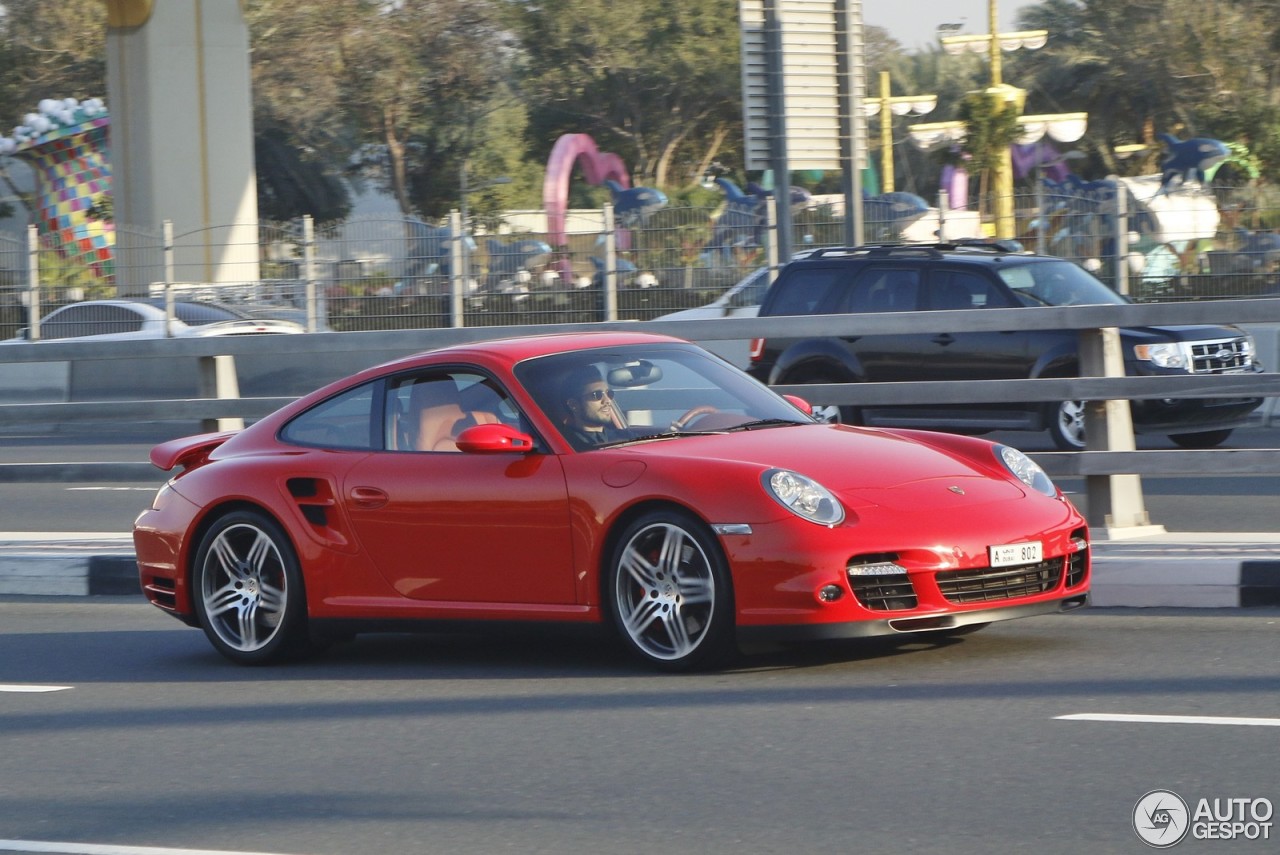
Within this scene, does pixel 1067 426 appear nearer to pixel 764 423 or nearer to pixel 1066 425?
pixel 1066 425

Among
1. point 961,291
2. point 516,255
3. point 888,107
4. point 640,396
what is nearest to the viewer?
point 640,396

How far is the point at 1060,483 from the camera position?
1406cm

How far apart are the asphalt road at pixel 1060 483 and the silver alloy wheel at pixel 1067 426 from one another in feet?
2.39

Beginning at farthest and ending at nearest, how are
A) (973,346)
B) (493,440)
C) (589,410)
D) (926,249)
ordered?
(926,249) → (973,346) → (589,410) → (493,440)

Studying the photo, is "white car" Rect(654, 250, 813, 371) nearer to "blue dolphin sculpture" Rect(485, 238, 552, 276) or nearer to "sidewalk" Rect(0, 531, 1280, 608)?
"blue dolphin sculpture" Rect(485, 238, 552, 276)

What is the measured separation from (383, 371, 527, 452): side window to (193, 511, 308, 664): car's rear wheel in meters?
0.67

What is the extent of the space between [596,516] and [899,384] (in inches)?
102

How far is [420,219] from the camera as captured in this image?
67.6ft

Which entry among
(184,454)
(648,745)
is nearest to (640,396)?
(648,745)

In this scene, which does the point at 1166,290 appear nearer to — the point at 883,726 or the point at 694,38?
the point at 883,726

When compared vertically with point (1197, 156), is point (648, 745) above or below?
below

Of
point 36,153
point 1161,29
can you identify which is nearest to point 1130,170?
point 1161,29

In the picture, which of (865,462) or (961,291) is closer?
(865,462)

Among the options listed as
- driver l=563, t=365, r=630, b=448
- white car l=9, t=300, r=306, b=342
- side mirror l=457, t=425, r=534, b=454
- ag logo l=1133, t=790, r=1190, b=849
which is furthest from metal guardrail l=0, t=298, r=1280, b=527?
white car l=9, t=300, r=306, b=342
